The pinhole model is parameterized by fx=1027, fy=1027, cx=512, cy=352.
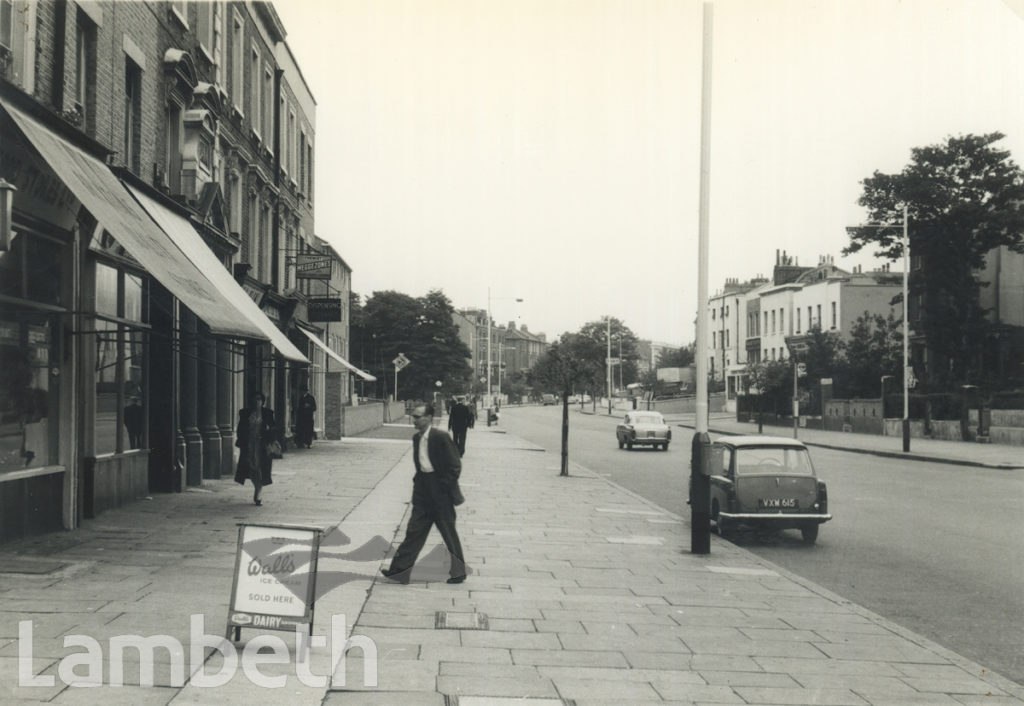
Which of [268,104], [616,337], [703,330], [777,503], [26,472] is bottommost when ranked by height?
[777,503]

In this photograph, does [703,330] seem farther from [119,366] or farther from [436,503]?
[119,366]

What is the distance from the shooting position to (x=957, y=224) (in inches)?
1984

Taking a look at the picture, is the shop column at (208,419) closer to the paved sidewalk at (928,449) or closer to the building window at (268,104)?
the building window at (268,104)

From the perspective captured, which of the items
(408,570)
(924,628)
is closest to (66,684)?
(408,570)

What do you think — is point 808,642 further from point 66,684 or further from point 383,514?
point 383,514

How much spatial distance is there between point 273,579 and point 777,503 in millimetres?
8820

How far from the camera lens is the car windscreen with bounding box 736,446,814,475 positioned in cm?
1403

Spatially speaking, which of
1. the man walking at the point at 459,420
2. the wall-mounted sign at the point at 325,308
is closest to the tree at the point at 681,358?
the wall-mounted sign at the point at 325,308

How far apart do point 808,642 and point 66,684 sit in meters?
5.13

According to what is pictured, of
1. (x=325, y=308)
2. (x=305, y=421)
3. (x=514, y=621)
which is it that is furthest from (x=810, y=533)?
(x=325, y=308)

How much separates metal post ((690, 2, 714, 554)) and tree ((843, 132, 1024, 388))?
1634 inches

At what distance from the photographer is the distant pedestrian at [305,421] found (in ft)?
100

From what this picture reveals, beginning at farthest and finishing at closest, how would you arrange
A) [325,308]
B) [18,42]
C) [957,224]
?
[957,224] → [325,308] → [18,42]

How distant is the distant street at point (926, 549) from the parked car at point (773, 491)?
1.19 feet
